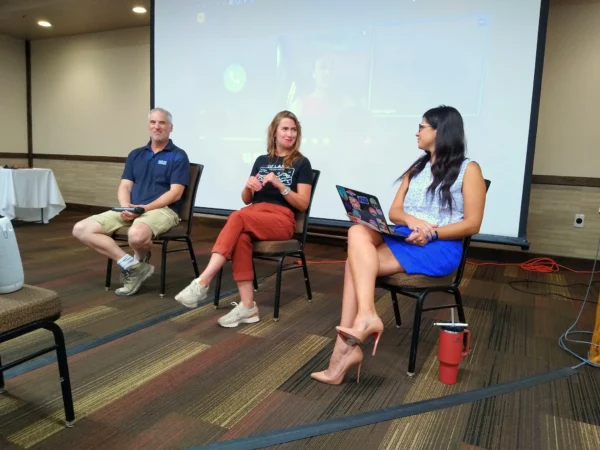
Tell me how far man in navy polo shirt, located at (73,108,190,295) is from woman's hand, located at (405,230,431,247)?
144 cm

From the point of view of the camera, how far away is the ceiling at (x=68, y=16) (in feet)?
15.4

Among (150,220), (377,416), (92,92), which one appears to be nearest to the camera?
(377,416)

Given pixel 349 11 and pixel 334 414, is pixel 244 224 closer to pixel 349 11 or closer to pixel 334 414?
pixel 334 414

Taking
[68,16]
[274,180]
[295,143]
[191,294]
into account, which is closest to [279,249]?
[274,180]

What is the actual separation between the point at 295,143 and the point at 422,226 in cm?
97

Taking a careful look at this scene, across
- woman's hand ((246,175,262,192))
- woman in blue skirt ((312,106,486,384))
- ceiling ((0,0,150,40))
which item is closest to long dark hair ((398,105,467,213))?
woman in blue skirt ((312,106,486,384))

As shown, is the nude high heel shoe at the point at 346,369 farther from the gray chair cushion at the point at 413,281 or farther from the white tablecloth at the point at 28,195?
the white tablecloth at the point at 28,195

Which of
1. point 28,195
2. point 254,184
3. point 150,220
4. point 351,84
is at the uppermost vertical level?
point 351,84

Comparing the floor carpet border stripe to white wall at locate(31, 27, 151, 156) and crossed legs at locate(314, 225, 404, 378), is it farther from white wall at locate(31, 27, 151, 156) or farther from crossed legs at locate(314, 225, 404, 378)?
white wall at locate(31, 27, 151, 156)

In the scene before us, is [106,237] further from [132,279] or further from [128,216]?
[132,279]

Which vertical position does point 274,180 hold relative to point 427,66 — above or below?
below

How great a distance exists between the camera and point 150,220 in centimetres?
245

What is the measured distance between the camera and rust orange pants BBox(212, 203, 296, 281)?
6.72 feet

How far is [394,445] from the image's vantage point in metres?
1.26
